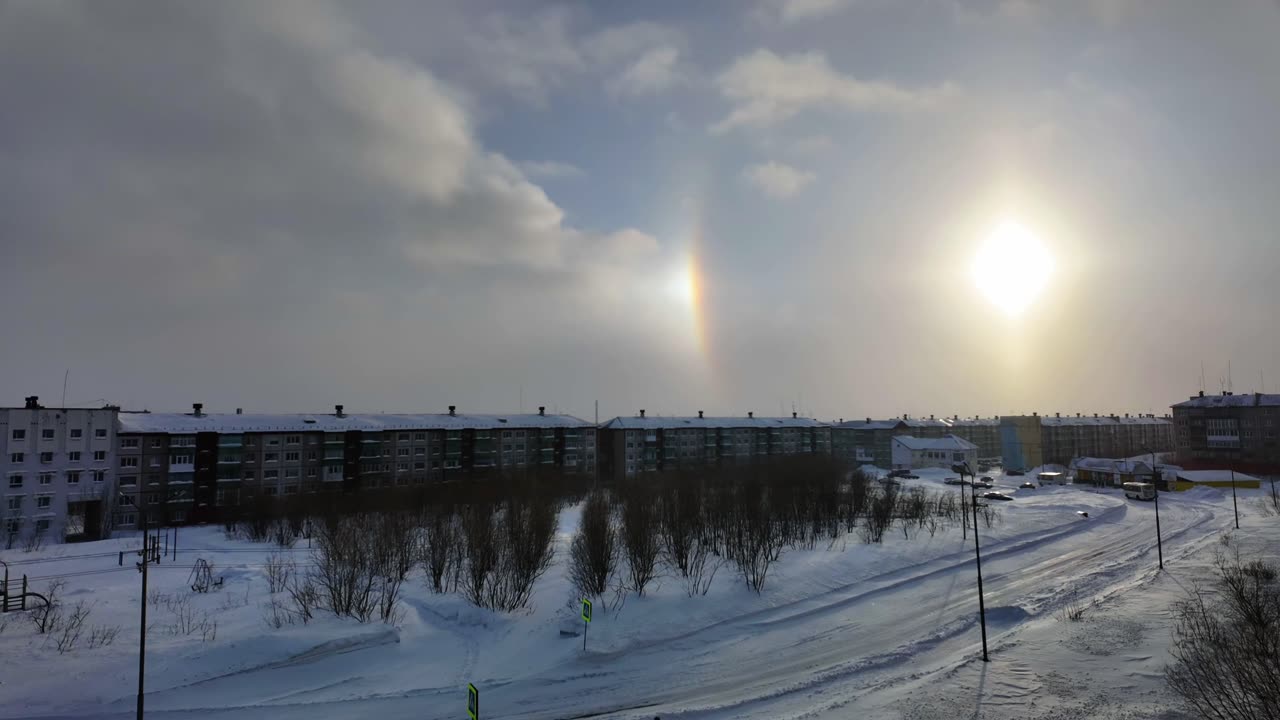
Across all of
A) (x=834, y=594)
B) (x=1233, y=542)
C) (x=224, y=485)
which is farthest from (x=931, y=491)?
(x=224, y=485)

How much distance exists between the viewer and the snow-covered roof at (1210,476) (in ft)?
271

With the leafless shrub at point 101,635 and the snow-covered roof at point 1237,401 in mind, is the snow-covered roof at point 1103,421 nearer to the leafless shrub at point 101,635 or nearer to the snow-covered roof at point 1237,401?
the snow-covered roof at point 1237,401

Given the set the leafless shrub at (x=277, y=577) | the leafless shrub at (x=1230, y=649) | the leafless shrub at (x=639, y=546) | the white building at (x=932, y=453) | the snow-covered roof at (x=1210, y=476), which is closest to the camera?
the leafless shrub at (x=1230, y=649)

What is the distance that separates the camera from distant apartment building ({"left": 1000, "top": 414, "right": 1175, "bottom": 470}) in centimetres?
12744

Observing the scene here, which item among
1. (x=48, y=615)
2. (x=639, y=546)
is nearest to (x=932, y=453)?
(x=639, y=546)

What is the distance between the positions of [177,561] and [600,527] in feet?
106

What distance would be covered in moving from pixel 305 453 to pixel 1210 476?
118 metres

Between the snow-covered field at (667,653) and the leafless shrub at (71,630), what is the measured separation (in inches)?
14.8

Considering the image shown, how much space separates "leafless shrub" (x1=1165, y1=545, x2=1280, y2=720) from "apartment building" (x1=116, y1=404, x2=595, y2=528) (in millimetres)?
65150

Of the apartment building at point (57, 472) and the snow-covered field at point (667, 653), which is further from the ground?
the apartment building at point (57, 472)

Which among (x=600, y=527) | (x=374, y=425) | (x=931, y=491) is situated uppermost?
(x=374, y=425)

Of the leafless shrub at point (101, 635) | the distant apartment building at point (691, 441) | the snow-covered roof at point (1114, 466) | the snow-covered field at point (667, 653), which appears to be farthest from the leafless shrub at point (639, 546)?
the snow-covered roof at point (1114, 466)

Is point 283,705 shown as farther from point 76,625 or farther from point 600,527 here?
point 600,527

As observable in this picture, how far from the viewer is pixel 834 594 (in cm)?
3388
